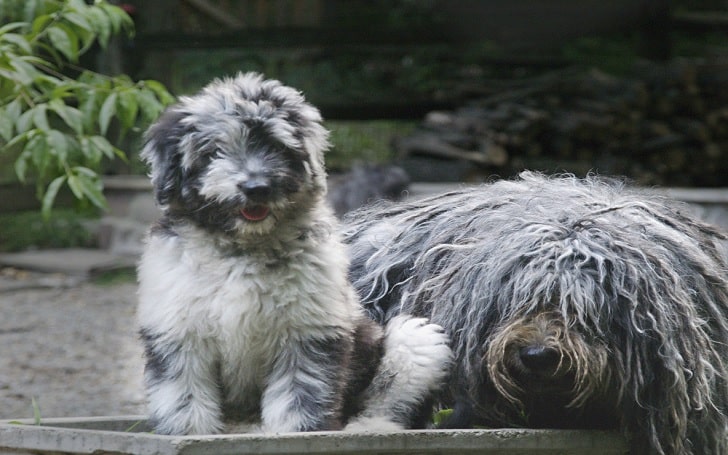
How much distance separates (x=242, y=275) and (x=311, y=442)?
1.79 feet

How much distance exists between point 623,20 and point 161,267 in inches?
374

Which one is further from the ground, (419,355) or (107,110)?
(107,110)

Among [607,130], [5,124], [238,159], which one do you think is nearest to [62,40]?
[5,124]

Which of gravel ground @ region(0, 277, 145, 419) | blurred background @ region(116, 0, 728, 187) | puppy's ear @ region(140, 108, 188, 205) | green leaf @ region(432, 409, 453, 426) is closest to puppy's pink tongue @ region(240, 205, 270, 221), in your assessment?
puppy's ear @ region(140, 108, 188, 205)

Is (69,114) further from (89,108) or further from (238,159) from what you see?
(238,159)

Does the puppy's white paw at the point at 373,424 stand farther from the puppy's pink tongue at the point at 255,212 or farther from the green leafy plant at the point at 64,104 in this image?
the green leafy plant at the point at 64,104

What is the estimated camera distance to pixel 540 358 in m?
3.08

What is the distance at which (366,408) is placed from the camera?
3.45m

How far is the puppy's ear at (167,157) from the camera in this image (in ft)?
10.5

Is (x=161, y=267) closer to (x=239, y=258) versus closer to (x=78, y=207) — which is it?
(x=239, y=258)

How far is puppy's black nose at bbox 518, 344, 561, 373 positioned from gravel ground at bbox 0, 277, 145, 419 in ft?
9.90

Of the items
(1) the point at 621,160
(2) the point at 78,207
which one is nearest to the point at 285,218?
(2) the point at 78,207

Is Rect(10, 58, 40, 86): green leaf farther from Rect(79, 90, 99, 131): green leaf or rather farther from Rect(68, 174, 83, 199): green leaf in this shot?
Rect(68, 174, 83, 199): green leaf

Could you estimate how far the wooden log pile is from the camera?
31.4 ft
